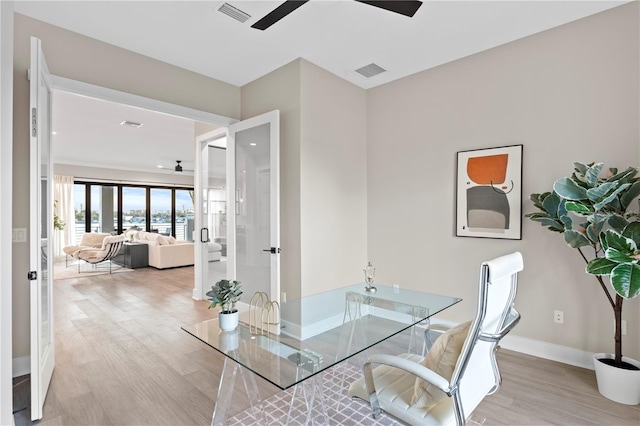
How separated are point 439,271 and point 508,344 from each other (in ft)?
2.96

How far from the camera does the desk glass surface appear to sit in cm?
157

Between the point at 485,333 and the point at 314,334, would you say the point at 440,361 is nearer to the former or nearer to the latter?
the point at 485,333

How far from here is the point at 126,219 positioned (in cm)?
1063

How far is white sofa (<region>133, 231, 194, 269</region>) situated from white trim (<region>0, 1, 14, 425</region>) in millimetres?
6067

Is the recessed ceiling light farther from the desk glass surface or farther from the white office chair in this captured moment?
the white office chair

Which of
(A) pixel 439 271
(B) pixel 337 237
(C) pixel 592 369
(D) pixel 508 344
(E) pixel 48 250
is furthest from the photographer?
(B) pixel 337 237

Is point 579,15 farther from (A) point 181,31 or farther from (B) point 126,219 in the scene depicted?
(B) point 126,219

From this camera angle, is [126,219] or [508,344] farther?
[126,219]

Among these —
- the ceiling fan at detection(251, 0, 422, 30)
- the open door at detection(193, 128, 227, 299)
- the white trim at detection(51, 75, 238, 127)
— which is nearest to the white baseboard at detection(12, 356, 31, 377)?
the white trim at detection(51, 75, 238, 127)

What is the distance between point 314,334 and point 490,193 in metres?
2.31

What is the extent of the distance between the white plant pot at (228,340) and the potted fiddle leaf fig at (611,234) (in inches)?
88.5

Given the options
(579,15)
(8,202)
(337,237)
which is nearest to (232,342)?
(8,202)

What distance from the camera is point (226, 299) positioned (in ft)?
6.05

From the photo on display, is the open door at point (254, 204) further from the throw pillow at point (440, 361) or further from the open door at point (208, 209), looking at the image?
the throw pillow at point (440, 361)
